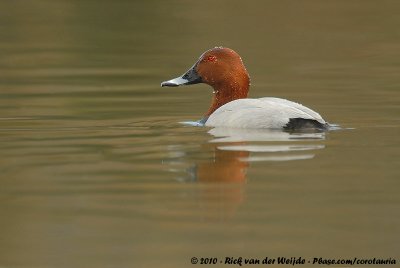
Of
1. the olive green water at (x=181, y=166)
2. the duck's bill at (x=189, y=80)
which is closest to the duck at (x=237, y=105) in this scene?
the duck's bill at (x=189, y=80)

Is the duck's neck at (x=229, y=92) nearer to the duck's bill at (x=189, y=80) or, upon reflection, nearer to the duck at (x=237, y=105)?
the duck at (x=237, y=105)

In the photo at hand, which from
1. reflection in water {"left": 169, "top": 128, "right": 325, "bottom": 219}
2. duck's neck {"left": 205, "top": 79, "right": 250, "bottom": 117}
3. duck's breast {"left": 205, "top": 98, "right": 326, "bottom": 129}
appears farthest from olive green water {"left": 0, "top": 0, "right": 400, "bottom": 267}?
duck's neck {"left": 205, "top": 79, "right": 250, "bottom": 117}

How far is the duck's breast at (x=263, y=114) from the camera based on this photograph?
31.7 ft

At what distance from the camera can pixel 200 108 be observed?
1231cm

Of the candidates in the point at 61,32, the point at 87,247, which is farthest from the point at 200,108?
the point at 61,32

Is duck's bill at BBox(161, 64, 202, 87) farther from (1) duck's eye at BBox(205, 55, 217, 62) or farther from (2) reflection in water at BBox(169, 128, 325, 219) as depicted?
(2) reflection in water at BBox(169, 128, 325, 219)

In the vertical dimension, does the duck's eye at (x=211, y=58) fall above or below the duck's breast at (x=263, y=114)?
above

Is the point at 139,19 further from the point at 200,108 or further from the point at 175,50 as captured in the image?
the point at 200,108

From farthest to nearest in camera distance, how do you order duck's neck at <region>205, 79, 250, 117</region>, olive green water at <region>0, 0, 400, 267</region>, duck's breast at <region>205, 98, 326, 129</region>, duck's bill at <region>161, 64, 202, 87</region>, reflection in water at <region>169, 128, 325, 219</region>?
duck's bill at <region>161, 64, 202, 87</region>, duck's neck at <region>205, 79, 250, 117</region>, duck's breast at <region>205, 98, 326, 129</region>, reflection in water at <region>169, 128, 325, 219</region>, olive green water at <region>0, 0, 400, 267</region>

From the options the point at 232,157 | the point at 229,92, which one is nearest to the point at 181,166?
the point at 232,157

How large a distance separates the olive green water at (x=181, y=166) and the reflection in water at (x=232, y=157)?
0.01 metres

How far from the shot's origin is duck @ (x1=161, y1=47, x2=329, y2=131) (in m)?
9.69

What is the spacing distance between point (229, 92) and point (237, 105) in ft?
3.70

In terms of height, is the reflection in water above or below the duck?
below
